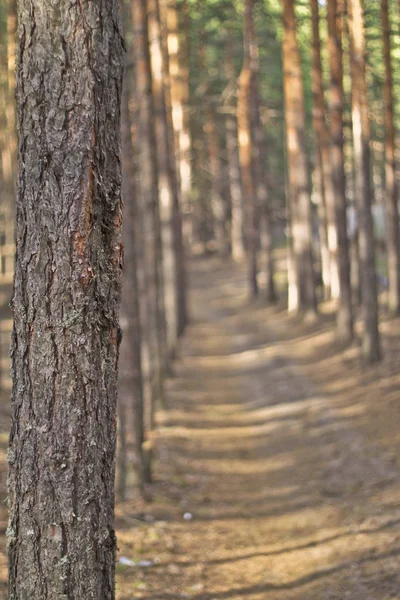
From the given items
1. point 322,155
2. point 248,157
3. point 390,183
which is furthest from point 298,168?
point 248,157

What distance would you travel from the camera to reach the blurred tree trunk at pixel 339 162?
1636 cm

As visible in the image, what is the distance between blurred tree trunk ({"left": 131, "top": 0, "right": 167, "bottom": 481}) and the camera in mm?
12094

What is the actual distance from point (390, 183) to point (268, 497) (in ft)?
36.4

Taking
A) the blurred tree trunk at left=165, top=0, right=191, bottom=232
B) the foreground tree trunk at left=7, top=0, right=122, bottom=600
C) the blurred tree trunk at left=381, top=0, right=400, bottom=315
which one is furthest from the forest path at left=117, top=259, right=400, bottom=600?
the blurred tree trunk at left=165, top=0, right=191, bottom=232

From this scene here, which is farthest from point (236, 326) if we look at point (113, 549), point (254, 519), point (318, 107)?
point (113, 549)

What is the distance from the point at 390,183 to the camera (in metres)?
18.8

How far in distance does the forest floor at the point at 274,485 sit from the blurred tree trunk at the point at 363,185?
82 centimetres

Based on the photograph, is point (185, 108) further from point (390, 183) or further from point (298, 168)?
point (390, 183)

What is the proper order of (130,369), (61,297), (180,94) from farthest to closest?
(180,94), (130,369), (61,297)

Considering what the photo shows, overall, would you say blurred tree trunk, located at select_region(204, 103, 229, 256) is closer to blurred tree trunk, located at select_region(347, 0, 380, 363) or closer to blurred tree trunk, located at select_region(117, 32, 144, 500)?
blurred tree trunk, located at select_region(347, 0, 380, 363)

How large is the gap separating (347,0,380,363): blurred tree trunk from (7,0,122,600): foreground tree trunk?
436 inches

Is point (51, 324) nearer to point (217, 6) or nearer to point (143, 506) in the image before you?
point (143, 506)

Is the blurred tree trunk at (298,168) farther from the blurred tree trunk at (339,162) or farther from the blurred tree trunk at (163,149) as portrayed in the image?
the blurred tree trunk at (163,149)

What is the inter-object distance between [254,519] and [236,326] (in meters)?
15.9
